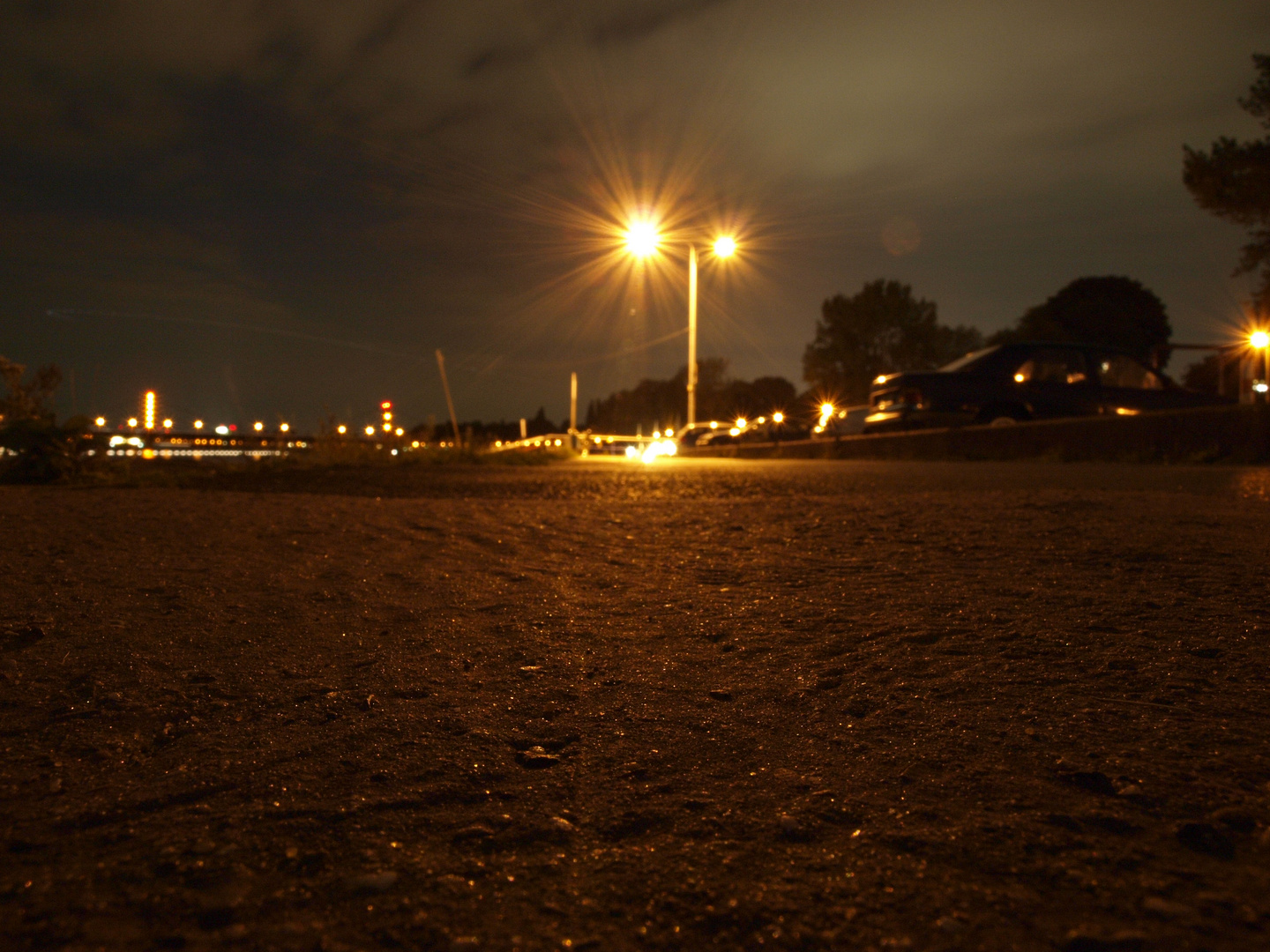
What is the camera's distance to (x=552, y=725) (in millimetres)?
2057

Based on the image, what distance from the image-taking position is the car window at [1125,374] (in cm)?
1315

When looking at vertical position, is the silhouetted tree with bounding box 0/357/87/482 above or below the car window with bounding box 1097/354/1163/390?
below

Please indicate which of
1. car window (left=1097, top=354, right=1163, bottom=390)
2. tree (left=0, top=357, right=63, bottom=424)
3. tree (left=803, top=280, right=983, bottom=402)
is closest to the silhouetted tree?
tree (left=0, top=357, right=63, bottom=424)

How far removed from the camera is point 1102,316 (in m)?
49.2

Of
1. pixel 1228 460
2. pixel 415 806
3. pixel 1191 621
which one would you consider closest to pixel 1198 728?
pixel 1191 621

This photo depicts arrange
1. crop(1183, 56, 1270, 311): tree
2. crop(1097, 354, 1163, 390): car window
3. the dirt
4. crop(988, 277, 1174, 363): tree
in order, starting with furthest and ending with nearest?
crop(988, 277, 1174, 363): tree < crop(1183, 56, 1270, 311): tree < crop(1097, 354, 1163, 390): car window < the dirt

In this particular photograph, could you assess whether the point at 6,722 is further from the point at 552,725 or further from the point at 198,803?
the point at 552,725

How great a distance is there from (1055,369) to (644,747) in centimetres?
1287

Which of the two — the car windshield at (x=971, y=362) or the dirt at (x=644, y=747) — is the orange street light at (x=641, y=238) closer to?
the car windshield at (x=971, y=362)

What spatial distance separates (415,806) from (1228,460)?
970 centimetres

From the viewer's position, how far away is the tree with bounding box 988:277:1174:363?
161 feet

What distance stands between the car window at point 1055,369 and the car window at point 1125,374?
355 mm

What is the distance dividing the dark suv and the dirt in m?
9.41

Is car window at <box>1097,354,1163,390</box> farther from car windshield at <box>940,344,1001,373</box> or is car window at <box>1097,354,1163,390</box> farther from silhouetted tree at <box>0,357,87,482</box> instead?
silhouetted tree at <box>0,357,87,482</box>
